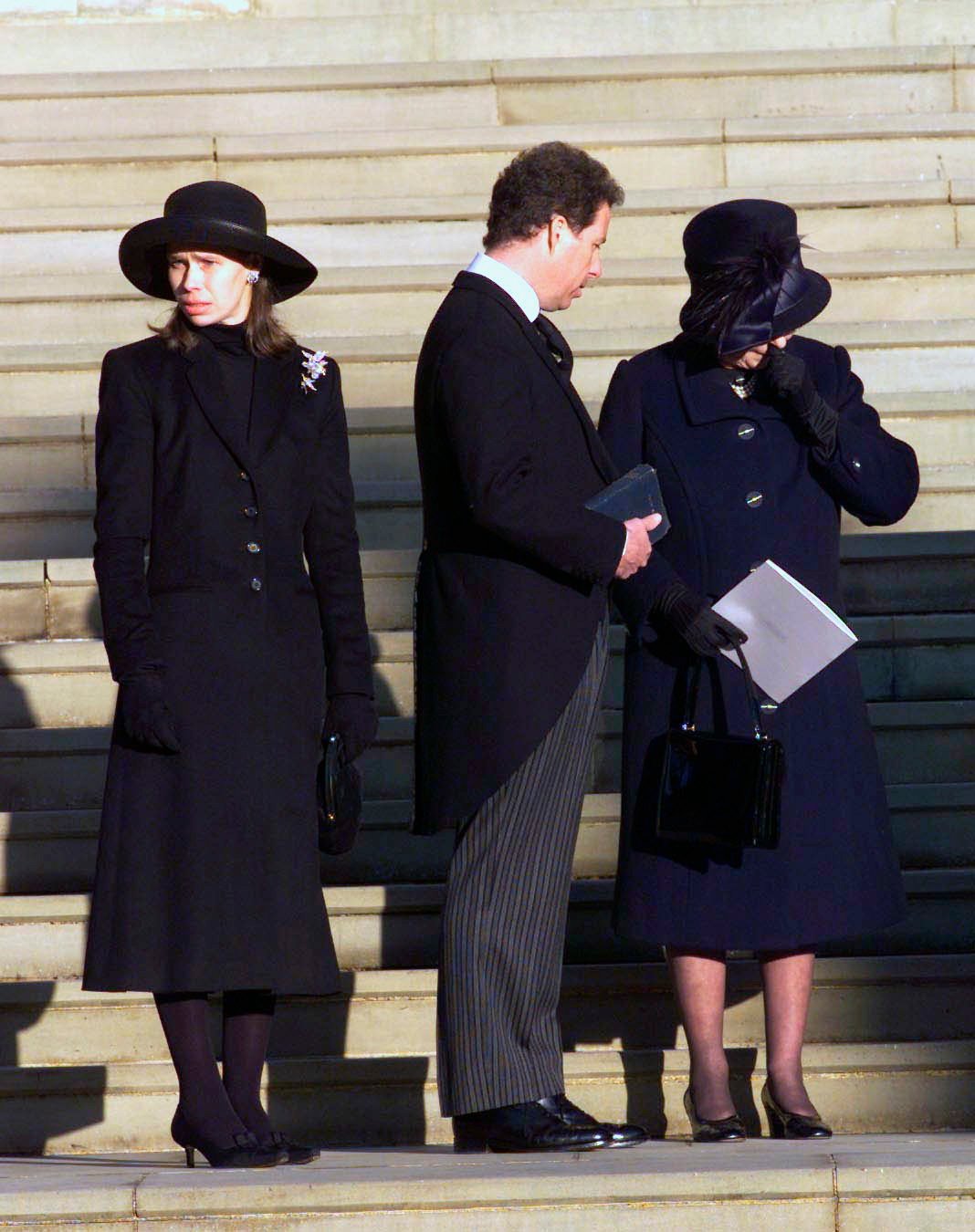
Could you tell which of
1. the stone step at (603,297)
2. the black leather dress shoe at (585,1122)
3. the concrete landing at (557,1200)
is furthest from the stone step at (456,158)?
the concrete landing at (557,1200)

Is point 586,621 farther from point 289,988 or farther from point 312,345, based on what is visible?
point 312,345

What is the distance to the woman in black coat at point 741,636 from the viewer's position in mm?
4371

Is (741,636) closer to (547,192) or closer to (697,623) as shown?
(697,623)

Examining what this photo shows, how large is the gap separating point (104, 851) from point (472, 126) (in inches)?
225

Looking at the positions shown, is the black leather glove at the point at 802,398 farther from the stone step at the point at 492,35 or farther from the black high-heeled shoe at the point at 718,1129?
the stone step at the point at 492,35

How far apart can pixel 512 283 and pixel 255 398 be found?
57 cm

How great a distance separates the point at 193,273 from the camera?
163 inches

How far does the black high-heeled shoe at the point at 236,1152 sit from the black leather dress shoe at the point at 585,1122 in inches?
20.9

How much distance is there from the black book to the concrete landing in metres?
1.25

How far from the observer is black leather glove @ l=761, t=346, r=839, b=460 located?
445 cm

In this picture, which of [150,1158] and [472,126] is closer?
[150,1158]

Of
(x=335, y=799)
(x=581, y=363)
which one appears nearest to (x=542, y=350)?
(x=335, y=799)

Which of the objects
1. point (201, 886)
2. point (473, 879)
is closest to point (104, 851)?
point (201, 886)

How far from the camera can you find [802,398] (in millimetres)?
4449
